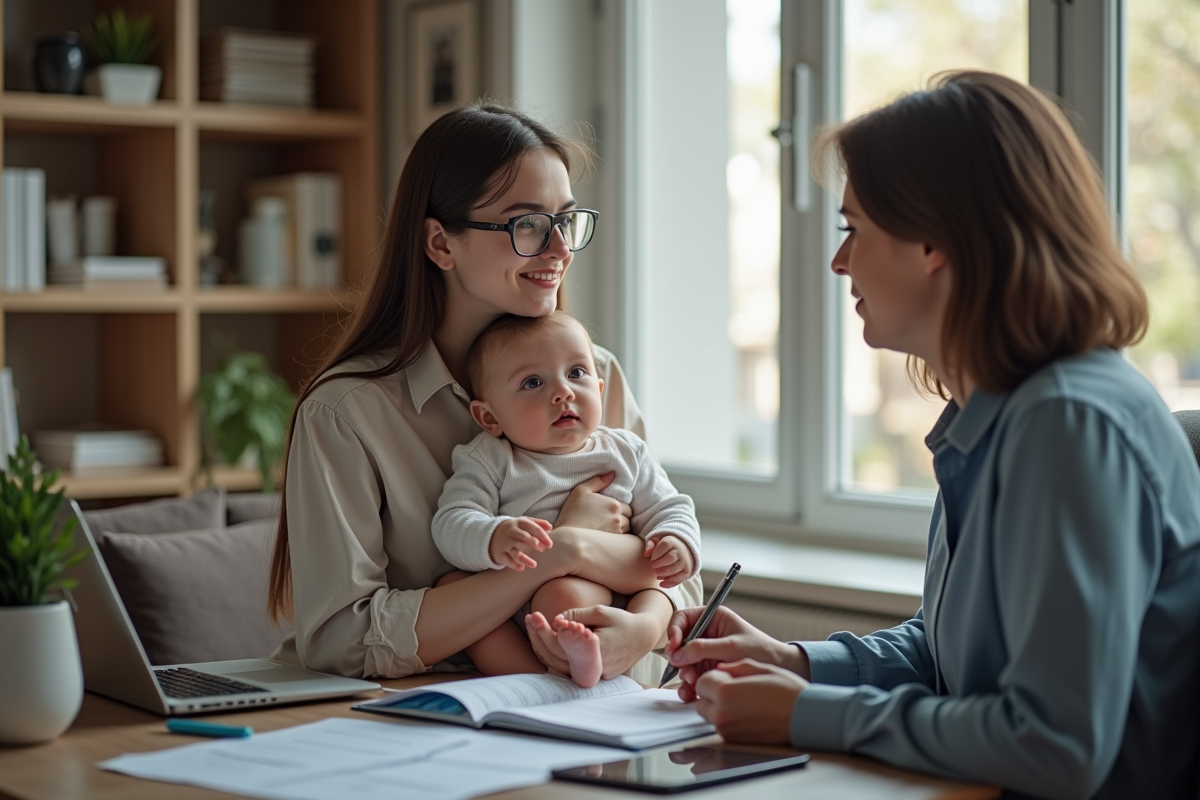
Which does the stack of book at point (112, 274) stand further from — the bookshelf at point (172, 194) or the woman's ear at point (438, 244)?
the woman's ear at point (438, 244)

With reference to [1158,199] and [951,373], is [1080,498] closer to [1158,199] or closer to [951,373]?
[951,373]

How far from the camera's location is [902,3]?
9.50ft

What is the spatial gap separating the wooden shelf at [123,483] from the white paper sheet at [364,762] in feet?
6.93

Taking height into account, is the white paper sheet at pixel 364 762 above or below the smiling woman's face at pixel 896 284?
below

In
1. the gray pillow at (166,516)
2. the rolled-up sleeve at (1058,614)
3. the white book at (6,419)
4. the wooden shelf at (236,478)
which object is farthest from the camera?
the wooden shelf at (236,478)

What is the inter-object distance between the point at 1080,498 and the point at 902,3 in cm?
199

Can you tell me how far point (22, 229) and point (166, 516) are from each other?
1076 millimetres

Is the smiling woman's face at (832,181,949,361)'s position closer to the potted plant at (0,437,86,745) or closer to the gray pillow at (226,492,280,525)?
the potted plant at (0,437,86,745)

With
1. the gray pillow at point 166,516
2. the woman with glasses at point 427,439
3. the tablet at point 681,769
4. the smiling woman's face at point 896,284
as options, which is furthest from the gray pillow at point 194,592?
the smiling woman's face at point 896,284

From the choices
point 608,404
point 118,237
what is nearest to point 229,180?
point 118,237

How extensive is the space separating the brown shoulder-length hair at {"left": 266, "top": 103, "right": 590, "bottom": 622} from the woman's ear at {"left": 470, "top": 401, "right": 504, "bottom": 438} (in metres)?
0.12

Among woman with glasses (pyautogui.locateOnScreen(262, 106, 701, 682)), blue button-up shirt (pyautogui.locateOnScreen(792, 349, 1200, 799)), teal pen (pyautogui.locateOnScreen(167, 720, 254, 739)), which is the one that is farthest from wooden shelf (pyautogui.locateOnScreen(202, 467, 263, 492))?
blue button-up shirt (pyautogui.locateOnScreen(792, 349, 1200, 799))

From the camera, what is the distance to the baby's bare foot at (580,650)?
1477mm

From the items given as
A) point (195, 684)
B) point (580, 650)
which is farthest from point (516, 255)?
point (195, 684)
